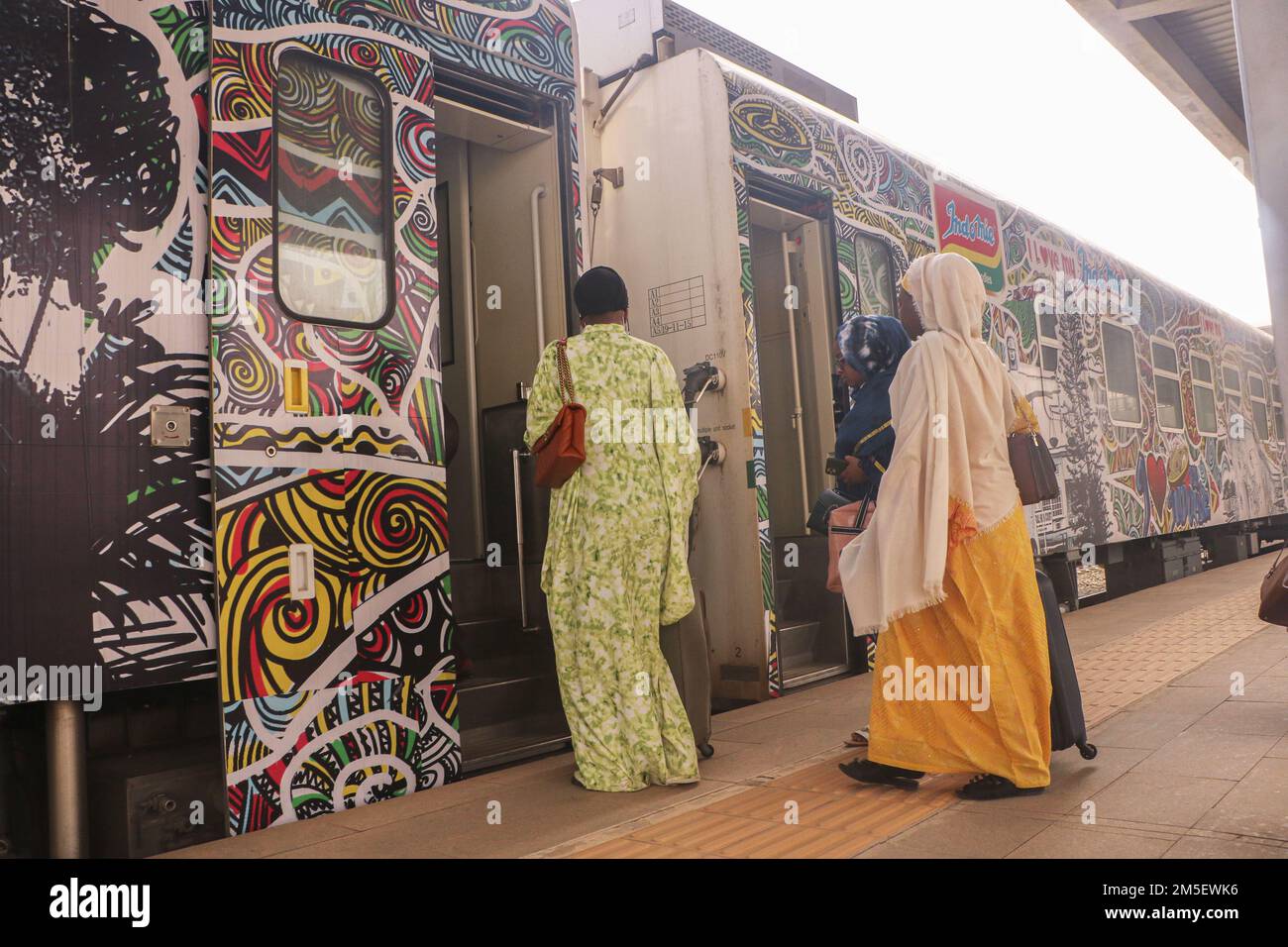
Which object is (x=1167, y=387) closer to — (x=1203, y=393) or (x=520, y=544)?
(x=1203, y=393)

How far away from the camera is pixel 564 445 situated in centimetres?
323

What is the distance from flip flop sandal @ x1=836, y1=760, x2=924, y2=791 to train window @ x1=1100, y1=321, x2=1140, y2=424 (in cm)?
664

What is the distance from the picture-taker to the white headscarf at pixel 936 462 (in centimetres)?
300

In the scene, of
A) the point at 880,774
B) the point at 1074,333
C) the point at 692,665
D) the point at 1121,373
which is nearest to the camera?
the point at 880,774

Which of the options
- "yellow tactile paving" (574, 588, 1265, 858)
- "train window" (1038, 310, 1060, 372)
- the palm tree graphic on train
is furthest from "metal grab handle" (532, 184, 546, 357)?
"train window" (1038, 310, 1060, 372)

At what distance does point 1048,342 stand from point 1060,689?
5.36 meters

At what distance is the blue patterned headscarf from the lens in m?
3.73

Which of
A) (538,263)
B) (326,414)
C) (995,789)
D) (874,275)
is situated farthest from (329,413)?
(874,275)

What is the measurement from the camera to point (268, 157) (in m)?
3.11

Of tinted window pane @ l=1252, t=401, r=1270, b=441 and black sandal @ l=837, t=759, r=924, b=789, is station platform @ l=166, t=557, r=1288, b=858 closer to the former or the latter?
black sandal @ l=837, t=759, r=924, b=789

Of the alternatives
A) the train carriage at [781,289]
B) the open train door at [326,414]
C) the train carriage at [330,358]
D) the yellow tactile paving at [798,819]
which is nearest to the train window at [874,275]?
the train carriage at [781,289]

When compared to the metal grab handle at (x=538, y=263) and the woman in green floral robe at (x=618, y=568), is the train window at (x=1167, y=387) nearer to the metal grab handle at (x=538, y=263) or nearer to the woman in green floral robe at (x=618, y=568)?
the metal grab handle at (x=538, y=263)
